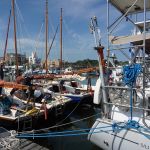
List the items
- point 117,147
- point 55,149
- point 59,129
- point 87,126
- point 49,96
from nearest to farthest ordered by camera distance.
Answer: point 117,147 → point 55,149 → point 59,129 → point 87,126 → point 49,96

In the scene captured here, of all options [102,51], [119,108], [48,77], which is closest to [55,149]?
[119,108]

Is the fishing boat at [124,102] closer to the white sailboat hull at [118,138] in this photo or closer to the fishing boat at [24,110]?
the white sailboat hull at [118,138]

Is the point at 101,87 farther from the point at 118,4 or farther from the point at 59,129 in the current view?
the point at 59,129

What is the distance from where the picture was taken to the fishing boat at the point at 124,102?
8461 millimetres

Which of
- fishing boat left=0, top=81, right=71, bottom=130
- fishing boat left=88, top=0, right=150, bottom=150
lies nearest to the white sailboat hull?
fishing boat left=88, top=0, right=150, bottom=150

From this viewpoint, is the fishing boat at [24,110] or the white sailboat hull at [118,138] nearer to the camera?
the white sailboat hull at [118,138]

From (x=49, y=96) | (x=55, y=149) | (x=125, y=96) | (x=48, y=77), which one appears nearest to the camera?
(x=125, y=96)

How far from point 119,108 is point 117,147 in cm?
154

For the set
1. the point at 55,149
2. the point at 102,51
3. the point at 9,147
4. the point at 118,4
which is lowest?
the point at 55,149

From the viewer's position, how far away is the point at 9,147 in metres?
9.04

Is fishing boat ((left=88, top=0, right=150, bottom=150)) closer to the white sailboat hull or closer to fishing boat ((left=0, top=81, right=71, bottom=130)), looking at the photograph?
the white sailboat hull

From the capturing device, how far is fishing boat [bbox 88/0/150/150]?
846cm

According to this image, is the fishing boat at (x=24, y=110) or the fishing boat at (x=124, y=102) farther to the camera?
the fishing boat at (x=24, y=110)

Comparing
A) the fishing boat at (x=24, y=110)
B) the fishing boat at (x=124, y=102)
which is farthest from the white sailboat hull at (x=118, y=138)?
the fishing boat at (x=24, y=110)
